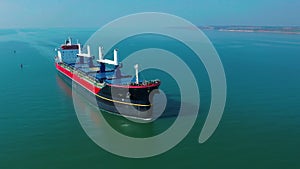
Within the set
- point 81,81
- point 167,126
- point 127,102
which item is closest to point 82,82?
point 81,81

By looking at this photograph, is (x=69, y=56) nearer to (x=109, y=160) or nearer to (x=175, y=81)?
(x=175, y=81)

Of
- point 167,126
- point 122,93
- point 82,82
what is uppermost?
point 82,82

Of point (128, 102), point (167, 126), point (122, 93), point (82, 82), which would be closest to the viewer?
point (167, 126)

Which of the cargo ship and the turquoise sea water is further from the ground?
the cargo ship

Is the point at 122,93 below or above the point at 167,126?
above

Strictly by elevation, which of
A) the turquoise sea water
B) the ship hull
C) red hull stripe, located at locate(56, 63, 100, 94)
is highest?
red hull stripe, located at locate(56, 63, 100, 94)

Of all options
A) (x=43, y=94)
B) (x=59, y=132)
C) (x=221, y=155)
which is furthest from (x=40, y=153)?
(x=43, y=94)

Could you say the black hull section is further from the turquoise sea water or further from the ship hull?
the turquoise sea water

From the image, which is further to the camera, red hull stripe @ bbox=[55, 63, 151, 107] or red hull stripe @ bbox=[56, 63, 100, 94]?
red hull stripe @ bbox=[56, 63, 100, 94]

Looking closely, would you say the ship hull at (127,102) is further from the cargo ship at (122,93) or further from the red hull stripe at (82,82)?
the red hull stripe at (82,82)

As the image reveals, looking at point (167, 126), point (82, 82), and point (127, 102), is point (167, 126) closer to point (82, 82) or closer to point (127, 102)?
point (127, 102)

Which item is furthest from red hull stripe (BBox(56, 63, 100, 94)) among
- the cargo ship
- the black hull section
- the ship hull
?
the black hull section

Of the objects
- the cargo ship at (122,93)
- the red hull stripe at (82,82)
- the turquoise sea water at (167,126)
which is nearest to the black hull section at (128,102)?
the cargo ship at (122,93)
